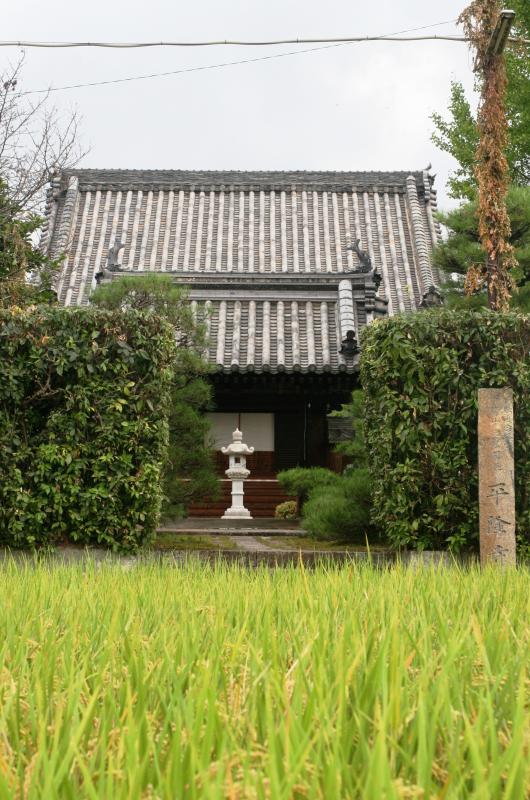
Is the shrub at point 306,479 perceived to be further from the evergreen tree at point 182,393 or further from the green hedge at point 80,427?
the green hedge at point 80,427

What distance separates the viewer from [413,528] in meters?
6.84

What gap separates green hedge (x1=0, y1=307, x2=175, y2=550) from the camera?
682 cm

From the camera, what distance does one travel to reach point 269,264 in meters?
18.5

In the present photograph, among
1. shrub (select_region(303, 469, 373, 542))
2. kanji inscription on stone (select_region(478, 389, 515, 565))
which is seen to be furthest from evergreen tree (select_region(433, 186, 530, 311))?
kanji inscription on stone (select_region(478, 389, 515, 565))

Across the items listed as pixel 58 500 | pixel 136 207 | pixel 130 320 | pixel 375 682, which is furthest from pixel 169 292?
pixel 136 207

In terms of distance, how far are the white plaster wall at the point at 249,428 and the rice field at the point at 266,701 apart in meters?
11.4

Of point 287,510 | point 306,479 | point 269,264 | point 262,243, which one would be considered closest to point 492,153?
point 306,479

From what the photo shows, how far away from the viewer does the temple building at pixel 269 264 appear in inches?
558

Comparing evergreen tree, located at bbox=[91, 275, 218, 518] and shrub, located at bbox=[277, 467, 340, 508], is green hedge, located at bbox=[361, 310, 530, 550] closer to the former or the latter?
evergreen tree, located at bbox=[91, 275, 218, 518]

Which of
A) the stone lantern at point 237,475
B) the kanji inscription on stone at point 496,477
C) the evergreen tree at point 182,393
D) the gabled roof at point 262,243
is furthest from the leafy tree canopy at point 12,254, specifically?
the gabled roof at point 262,243

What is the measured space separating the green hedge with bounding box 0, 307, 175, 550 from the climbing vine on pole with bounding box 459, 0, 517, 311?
12.3 feet

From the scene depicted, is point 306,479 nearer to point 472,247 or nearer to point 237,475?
point 237,475

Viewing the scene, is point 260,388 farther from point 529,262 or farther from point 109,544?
point 109,544

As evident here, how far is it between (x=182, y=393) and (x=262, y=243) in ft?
33.5
